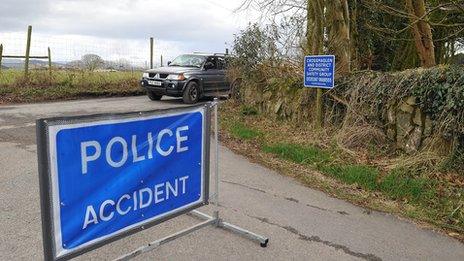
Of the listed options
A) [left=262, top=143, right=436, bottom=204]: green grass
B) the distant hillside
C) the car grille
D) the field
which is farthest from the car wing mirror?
[left=262, top=143, right=436, bottom=204]: green grass

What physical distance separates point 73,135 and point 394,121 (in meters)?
6.23

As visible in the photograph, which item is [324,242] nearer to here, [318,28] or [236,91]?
[318,28]

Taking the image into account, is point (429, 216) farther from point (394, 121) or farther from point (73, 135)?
point (73, 135)

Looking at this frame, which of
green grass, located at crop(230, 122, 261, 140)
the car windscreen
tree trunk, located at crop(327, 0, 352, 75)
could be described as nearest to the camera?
green grass, located at crop(230, 122, 261, 140)

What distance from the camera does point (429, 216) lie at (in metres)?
5.08

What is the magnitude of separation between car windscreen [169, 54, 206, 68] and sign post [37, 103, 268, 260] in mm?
11462

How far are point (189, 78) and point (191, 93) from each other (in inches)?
20.3

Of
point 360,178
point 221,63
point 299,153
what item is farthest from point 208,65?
point 360,178

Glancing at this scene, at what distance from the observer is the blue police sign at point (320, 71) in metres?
8.54

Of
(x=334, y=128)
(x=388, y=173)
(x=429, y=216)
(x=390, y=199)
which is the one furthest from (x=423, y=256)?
(x=334, y=128)

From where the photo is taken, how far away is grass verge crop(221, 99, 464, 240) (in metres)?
5.23

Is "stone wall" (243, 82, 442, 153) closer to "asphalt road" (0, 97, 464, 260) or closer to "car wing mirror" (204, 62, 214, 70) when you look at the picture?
"asphalt road" (0, 97, 464, 260)

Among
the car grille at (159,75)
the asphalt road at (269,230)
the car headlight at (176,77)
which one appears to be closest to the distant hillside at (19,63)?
the car grille at (159,75)

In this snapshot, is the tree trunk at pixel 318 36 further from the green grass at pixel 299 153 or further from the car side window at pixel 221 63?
the car side window at pixel 221 63
